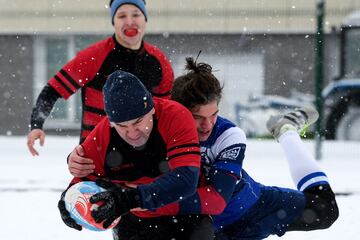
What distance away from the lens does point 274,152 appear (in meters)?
10.4

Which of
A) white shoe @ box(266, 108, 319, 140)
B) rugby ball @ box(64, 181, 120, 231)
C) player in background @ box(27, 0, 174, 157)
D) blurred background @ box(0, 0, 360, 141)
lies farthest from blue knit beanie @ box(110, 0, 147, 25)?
blurred background @ box(0, 0, 360, 141)

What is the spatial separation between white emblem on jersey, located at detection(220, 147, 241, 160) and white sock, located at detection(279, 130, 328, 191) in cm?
97

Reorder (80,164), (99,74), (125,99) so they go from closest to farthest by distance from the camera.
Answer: (125,99) < (80,164) < (99,74)

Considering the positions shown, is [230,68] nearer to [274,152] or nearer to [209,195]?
[274,152]

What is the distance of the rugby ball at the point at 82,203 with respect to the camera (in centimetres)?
286

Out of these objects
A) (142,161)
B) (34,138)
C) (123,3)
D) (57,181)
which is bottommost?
(57,181)

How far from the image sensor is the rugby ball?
2857mm

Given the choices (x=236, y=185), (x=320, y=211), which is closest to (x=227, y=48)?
(x=320, y=211)

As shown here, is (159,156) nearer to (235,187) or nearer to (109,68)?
(235,187)

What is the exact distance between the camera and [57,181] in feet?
25.0

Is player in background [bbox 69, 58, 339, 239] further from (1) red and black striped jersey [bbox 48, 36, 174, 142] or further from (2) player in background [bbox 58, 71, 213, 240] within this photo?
(1) red and black striped jersey [bbox 48, 36, 174, 142]

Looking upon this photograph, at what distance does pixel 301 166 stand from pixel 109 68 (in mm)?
1367

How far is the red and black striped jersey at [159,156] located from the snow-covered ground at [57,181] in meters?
1.89

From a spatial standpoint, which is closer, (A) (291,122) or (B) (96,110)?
(B) (96,110)
